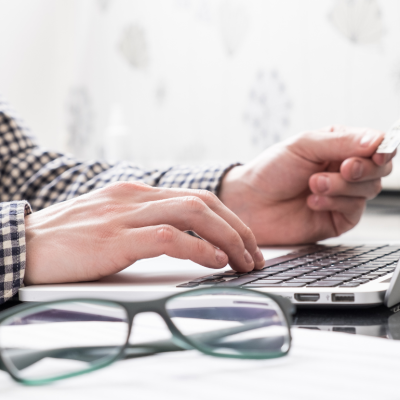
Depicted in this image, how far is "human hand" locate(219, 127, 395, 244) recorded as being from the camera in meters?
0.74

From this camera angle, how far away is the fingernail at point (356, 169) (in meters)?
0.72

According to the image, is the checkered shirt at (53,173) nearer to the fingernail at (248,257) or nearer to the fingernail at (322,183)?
the fingernail at (322,183)

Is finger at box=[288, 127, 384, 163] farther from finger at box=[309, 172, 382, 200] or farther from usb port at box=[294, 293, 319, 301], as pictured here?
usb port at box=[294, 293, 319, 301]

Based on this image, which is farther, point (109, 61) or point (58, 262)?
point (109, 61)

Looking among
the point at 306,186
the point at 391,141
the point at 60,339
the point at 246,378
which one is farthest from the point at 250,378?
the point at 306,186

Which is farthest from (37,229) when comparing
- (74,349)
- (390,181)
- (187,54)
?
(187,54)

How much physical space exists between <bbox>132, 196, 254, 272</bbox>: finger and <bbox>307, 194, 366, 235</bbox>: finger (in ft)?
1.06

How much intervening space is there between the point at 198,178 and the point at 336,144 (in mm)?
215

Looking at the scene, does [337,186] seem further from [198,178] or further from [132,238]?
[132,238]

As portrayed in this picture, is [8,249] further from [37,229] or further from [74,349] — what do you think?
[74,349]

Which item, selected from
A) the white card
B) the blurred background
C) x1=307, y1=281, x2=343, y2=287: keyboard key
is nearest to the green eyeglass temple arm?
x1=307, y1=281, x2=343, y2=287: keyboard key

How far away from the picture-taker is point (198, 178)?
0.81 meters

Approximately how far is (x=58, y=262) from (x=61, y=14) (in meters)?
1.99

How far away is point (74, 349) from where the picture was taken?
11.0 inches
